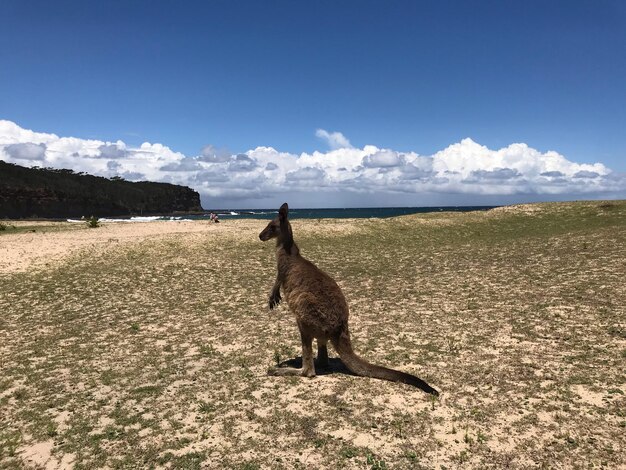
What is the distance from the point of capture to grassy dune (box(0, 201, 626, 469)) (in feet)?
17.7

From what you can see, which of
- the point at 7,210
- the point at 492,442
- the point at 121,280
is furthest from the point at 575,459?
the point at 7,210

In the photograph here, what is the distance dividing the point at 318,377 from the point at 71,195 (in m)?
108

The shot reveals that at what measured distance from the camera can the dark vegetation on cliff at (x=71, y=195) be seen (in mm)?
86363

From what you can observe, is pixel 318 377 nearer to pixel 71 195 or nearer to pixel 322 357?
pixel 322 357

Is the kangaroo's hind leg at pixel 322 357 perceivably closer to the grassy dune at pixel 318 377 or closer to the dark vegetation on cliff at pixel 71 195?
the grassy dune at pixel 318 377

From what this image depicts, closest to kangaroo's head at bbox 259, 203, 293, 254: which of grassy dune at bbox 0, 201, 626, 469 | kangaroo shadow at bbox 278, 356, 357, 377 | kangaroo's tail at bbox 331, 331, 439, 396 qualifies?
kangaroo's tail at bbox 331, 331, 439, 396

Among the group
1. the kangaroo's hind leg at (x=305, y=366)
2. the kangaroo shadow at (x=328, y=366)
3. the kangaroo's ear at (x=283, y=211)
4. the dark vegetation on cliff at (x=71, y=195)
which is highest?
the dark vegetation on cliff at (x=71, y=195)

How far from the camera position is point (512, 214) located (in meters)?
36.7

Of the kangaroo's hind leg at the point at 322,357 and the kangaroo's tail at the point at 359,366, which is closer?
the kangaroo's tail at the point at 359,366

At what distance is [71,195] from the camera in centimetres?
9838

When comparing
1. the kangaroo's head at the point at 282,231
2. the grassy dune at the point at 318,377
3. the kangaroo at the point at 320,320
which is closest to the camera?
the grassy dune at the point at 318,377

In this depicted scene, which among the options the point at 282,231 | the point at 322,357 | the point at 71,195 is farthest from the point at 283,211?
the point at 71,195

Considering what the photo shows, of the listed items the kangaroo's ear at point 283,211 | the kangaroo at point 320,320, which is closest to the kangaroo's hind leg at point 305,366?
the kangaroo at point 320,320

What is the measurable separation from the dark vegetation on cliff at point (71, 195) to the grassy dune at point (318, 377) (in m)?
84.1
